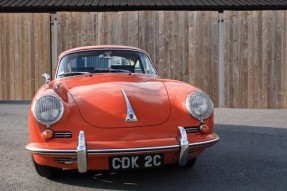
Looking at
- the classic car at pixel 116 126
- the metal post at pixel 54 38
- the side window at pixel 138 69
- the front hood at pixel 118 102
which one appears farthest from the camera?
the metal post at pixel 54 38

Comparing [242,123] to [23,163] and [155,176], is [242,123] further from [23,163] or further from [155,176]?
[23,163]

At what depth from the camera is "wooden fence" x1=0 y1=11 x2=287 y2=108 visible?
9211mm

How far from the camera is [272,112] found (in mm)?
8680

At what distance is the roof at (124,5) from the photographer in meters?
10.4

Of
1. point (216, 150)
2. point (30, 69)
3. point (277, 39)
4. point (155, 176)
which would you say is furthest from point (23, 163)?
point (277, 39)

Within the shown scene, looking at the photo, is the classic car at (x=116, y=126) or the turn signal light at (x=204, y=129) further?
the turn signal light at (x=204, y=129)

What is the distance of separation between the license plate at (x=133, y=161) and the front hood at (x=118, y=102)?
306mm

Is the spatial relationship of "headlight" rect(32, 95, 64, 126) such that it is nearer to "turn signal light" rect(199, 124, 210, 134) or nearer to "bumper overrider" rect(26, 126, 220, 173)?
"bumper overrider" rect(26, 126, 220, 173)

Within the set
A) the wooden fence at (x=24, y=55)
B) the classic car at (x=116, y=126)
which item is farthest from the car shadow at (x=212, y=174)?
the wooden fence at (x=24, y=55)

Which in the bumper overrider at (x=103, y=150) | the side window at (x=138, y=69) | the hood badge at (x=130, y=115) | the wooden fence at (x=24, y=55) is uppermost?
the wooden fence at (x=24, y=55)

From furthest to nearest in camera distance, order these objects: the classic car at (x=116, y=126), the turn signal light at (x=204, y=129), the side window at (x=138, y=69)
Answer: the side window at (x=138, y=69) → the turn signal light at (x=204, y=129) → the classic car at (x=116, y=126)

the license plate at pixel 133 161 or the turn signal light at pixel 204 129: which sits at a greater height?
the turn signal light at pixel 204 129

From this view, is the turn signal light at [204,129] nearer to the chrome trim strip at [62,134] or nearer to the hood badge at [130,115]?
the hood badge at [130,115]

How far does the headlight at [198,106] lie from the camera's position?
12.1 feet
